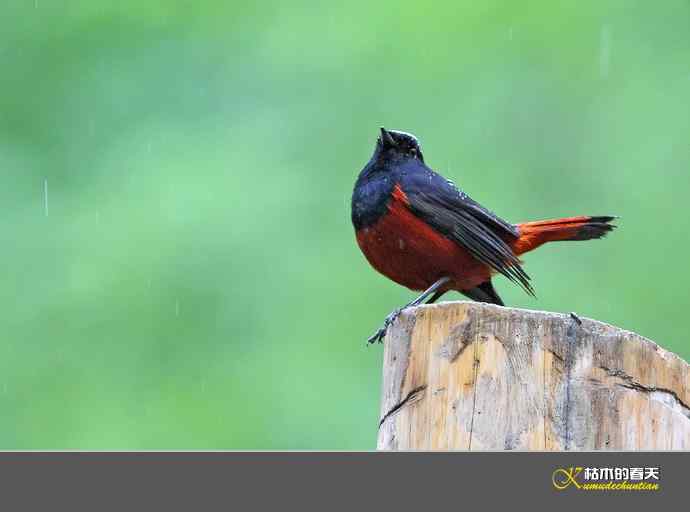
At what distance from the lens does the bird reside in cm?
502

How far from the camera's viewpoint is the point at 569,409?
3.08 meters

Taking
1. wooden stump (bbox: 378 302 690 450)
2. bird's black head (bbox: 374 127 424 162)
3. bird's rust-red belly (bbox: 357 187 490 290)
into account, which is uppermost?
bird's black head (bbox: 374 127 424 162)

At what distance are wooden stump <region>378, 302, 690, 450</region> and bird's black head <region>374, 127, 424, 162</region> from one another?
231cm

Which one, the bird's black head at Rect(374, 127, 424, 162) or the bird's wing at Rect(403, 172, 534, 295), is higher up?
the bird's black head at Rect(374, 127, 424, 162)

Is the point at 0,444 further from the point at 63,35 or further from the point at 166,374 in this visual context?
the point at 63,35

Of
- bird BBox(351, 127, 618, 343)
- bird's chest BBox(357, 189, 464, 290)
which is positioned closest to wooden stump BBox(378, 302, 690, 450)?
bird BBox(351, 127, 618, 343)

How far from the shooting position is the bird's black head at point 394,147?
18.2 feet

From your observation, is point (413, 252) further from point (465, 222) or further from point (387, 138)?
point (387, 138)

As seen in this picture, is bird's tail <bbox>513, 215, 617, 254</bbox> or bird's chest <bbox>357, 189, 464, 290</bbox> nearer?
bird's chest <bbox>357, 189, 464, 290</bbox>

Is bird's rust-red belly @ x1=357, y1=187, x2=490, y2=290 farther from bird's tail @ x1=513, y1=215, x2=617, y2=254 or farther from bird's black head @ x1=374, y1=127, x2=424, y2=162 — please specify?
bird's black head @ x1=374, y1=127, x2=424, y2=162

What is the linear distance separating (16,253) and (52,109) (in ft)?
6.07

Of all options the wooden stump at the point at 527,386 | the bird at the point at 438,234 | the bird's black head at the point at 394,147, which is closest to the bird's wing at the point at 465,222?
the bird at the point at 438,234
